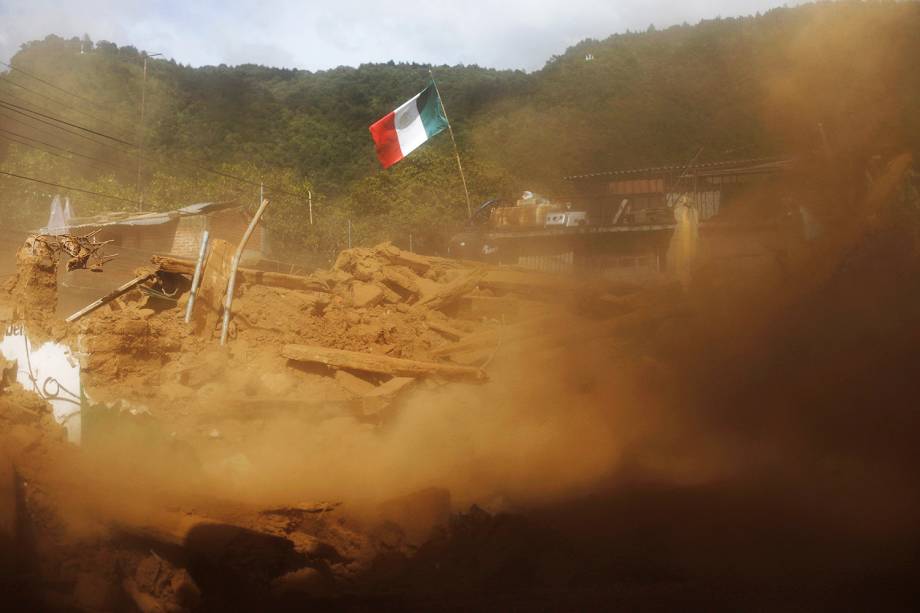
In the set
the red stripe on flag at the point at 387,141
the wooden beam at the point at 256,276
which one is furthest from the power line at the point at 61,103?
the wooden beam at the point at 256,276

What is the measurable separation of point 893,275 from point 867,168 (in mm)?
3706

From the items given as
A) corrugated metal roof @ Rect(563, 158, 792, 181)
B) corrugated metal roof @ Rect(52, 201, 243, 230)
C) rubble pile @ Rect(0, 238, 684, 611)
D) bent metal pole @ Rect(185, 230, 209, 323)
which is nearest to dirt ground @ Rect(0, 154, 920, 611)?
rubble pile @ Rect(0, 238, 684, 611)

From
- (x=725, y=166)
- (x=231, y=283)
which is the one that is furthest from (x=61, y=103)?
(x=231, y=283)

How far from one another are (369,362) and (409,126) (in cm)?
1332

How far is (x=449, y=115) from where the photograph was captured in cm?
5738

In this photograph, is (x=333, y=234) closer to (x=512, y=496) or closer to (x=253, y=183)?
(x=253, y=183)

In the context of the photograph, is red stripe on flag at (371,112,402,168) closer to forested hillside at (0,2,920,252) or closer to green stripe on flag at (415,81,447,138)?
green stripe on flag at (415,81,447,138)

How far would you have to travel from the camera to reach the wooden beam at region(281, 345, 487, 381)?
11.8 m

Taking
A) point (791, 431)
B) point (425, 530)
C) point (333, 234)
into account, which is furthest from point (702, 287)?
point (333, 234)

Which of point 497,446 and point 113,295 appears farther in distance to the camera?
point 113,295

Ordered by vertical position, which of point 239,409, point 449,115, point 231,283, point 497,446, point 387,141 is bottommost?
point 497,446

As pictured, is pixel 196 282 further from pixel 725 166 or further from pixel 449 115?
pixel 449 115

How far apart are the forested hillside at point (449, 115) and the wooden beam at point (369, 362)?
1087 centimetres

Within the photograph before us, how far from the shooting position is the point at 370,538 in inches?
313
